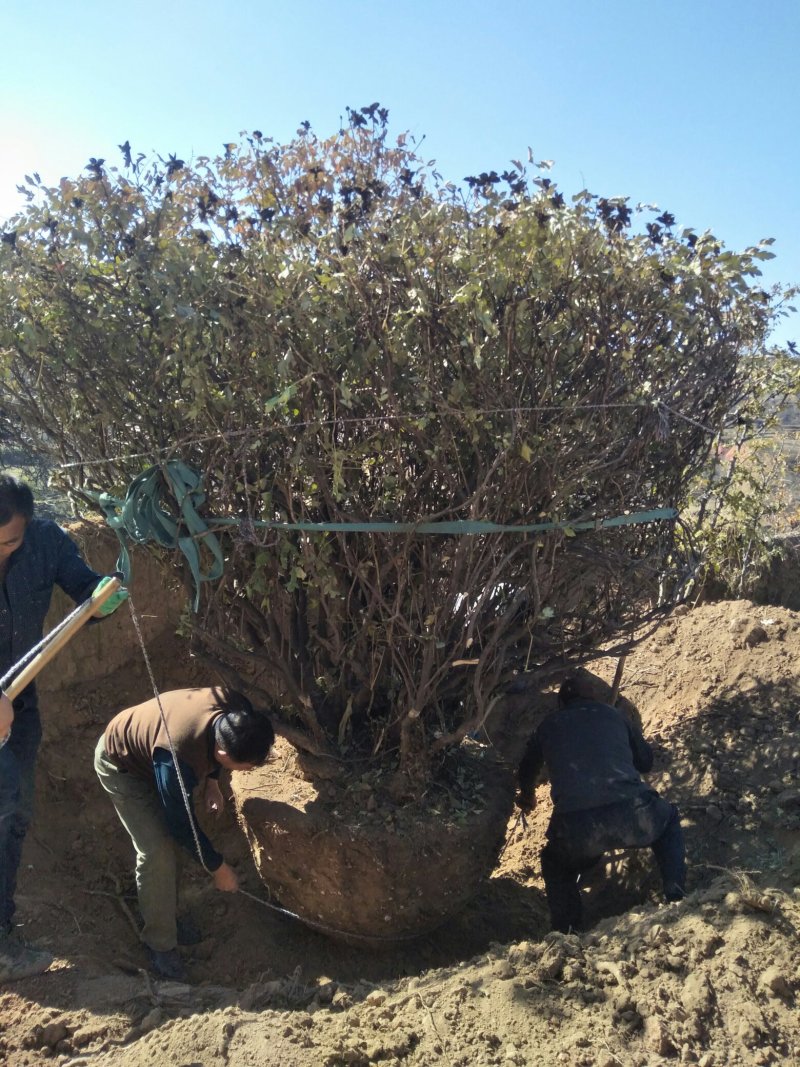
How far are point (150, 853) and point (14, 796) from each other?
653 mm

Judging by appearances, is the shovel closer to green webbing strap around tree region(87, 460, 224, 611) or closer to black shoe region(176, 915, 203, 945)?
green webbing strap around tree region(87, 460, 224, 611)

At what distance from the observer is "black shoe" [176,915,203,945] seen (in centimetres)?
400

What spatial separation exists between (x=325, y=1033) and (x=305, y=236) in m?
2.65

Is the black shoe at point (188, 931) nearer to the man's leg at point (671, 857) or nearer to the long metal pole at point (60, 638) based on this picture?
the long metal pole at point (60, 638)

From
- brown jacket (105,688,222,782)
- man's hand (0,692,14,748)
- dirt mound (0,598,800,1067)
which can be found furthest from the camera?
brown jacket (105,688,222,782)

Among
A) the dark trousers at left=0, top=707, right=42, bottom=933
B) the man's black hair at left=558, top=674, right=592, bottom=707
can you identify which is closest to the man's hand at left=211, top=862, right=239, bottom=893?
the dark trousers at left=0, top=707, right=42, bottom=933

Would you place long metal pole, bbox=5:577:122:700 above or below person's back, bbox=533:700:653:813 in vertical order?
above

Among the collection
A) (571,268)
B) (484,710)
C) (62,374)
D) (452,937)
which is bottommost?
(452,937)

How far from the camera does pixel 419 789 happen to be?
12.6ft

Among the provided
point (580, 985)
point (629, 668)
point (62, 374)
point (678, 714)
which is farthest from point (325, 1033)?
point (629, 668)

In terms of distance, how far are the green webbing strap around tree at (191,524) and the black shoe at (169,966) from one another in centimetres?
170

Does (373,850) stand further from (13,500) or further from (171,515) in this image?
(13,500)

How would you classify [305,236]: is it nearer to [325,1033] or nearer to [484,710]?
[484,710]

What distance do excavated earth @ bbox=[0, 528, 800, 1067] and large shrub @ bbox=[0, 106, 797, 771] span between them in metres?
1.11
